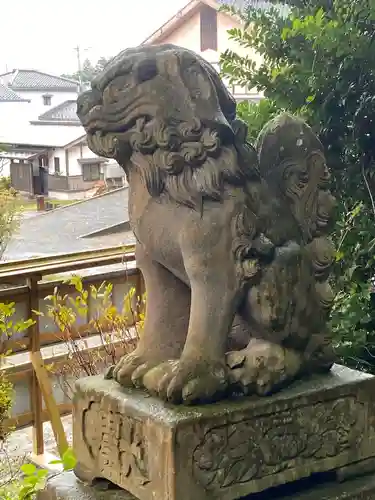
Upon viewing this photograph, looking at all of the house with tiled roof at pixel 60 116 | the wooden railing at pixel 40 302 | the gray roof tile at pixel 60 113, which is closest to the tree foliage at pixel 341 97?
the wooden railing at pixel 40 302

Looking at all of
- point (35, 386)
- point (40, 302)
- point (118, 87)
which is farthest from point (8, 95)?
point (118, 87)

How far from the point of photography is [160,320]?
1229 mm

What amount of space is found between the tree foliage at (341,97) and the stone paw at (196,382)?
0.79m

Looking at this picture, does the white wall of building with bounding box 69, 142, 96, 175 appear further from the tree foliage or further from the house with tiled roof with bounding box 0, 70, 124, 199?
the tree foliage

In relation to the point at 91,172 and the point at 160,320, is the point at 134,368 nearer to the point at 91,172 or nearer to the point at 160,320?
the point at 160,320

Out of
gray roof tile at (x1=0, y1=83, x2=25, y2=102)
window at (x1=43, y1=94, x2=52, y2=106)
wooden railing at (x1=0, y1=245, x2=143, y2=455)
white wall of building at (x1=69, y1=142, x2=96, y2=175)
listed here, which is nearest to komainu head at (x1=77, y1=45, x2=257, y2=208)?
wooden railing at (x1=0, y1=245, x2=143, y2=455)

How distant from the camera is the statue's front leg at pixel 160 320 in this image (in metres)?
1.22

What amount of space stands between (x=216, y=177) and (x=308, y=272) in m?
0.26

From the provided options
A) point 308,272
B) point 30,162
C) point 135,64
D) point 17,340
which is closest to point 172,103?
point 135,64

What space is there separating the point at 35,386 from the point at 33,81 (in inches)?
92.4

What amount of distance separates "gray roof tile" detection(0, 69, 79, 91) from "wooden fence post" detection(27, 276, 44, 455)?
6.74 ft

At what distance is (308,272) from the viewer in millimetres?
1243

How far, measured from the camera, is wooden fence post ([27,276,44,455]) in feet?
9.14

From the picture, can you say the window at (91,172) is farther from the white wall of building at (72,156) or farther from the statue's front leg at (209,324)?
the statue's front leg at (209,324)
